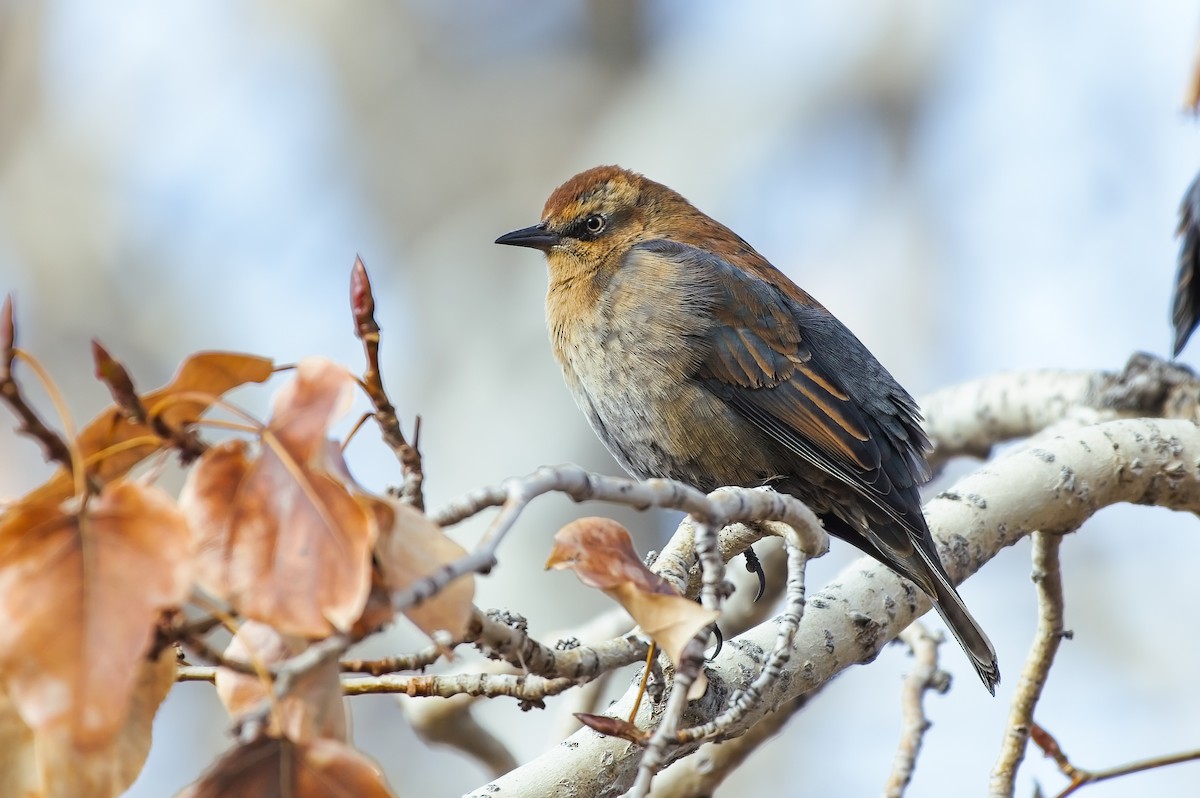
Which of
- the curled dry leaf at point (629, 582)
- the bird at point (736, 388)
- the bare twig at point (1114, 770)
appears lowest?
the bare twig at point (1114, 770)

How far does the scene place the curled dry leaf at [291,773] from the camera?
121 centimetres

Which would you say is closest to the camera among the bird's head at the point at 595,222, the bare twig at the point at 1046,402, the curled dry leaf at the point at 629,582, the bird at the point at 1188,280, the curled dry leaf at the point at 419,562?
the curled dry leaf at the point at 419,562

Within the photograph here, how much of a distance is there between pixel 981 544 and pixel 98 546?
97.1 inches

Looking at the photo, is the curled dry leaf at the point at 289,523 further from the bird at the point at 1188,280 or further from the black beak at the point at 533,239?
the bird at the point at 1188,280

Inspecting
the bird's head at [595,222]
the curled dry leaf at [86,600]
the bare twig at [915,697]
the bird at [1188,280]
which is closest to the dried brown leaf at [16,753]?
the curled dry leaf at [86,600]

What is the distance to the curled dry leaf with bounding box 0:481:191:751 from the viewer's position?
119cm

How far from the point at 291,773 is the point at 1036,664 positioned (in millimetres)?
2455

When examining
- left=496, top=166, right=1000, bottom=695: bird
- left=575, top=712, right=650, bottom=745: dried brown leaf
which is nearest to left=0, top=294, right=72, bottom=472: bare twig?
left=575, top=712, right=650, bottom=745: dried brown leaf

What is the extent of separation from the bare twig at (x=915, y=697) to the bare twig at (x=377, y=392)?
1.58m

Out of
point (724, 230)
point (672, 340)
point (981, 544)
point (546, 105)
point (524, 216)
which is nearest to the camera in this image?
point (981, 544)

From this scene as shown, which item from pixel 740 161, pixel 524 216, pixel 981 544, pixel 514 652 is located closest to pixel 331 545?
pixel 514 652

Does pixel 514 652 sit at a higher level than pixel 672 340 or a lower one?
lower

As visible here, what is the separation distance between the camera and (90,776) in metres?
1.27

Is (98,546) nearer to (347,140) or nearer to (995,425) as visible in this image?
(995,425)
